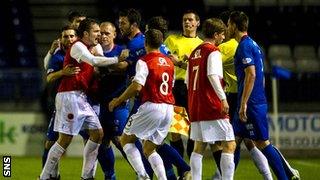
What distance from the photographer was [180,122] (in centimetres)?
1135

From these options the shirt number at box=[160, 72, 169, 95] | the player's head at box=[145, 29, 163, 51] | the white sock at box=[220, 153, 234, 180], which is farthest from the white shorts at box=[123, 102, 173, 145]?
the white sock at box=[220, 153, 234, 180]

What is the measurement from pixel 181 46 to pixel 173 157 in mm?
1668

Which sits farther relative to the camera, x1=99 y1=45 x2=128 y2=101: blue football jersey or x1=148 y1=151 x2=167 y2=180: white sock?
x1=99 y1=45 x2=128 y2=101: blue football jersey

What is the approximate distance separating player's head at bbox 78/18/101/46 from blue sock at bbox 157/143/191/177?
1.44 meters

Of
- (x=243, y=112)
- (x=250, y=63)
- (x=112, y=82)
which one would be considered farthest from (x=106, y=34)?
(x=243, y=112)

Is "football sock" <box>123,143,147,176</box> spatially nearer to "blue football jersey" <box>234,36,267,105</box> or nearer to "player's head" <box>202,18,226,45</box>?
"blue football jersey" <box>234,36,267,105</box>

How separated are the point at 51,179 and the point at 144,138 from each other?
1789 millimetres

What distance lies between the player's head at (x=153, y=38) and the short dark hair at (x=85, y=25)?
0.87m

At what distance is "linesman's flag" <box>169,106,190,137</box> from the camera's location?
37.0 feet

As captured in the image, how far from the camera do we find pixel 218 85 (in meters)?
9.59

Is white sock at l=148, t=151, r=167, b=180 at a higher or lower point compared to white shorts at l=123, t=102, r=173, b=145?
lower

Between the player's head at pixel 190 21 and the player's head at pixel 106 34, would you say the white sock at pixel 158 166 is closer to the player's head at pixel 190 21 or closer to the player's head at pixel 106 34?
the player's head at pixel 106 34

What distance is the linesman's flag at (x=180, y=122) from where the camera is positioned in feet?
37.0

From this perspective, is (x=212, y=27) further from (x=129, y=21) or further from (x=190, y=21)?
(x=190, y=21)
